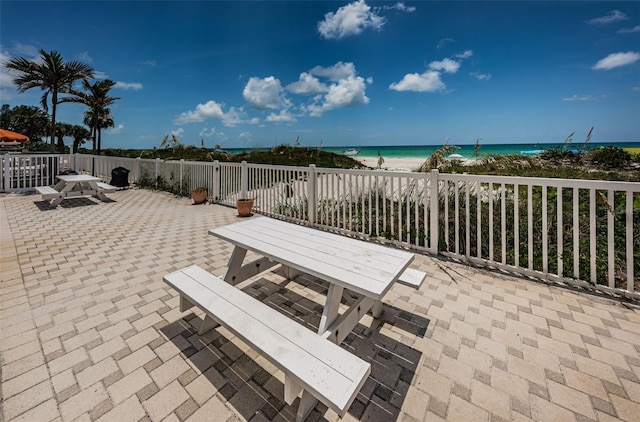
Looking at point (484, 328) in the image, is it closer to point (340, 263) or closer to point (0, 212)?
point (340, 263)

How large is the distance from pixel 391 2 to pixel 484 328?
27.1ft

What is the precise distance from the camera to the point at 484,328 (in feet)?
6.56

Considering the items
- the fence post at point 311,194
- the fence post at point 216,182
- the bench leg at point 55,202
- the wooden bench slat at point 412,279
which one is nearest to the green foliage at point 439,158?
the fence post at point 311,194

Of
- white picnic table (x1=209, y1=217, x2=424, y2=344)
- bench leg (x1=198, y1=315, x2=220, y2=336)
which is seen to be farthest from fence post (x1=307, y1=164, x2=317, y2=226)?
bench leg (x1=198, y1=315, x2=220, y2=336)

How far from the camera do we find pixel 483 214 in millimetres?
3523

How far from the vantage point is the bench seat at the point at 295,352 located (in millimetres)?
1000

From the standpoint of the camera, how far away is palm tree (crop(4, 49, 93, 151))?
12219 mm

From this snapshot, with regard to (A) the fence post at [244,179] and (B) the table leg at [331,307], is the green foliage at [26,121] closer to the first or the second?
(A) the fence post at [244,179]

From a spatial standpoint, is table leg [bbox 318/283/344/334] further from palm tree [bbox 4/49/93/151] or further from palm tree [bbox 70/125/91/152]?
palm tree [bbox 70/125/91/152]

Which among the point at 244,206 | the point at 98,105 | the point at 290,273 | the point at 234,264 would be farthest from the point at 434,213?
the point at 98,105

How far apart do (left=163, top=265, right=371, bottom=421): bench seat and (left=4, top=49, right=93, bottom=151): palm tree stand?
1770 cm

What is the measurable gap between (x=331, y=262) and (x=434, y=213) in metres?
2.26

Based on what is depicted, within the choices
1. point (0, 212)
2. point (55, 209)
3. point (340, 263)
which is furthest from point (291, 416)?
point (0, 212)

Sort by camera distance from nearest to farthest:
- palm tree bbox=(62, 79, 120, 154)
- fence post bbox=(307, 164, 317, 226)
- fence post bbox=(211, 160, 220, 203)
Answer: fence post bbox=(307, 164, 317, 226) → fence post bbox=(211, 160, 220, 203) → palm tree bbox=(62, 79, 120, 154)
